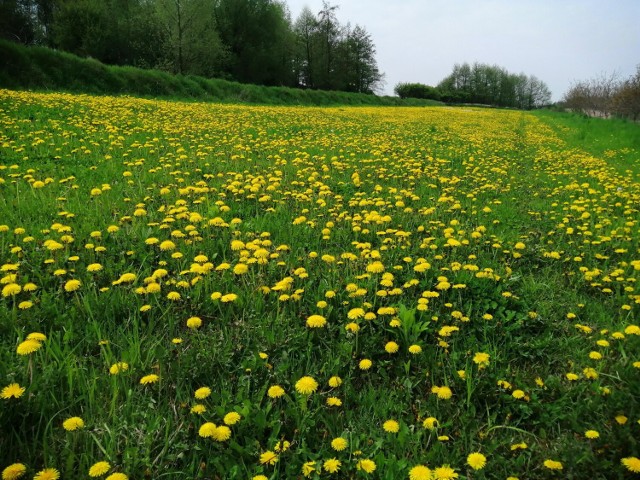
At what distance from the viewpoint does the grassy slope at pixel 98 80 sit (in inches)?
631

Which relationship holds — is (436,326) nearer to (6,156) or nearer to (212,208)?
(212,208)

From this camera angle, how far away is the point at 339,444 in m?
1.97

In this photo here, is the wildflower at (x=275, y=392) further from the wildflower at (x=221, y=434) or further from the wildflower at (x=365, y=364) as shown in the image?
the wildflower at (x=365, y=364)

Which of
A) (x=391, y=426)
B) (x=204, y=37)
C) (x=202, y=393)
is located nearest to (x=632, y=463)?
(x=391, y=426)

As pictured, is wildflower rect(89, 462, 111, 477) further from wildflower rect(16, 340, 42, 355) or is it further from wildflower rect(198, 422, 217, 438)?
wildflower rect(16, 340, 42, 355)

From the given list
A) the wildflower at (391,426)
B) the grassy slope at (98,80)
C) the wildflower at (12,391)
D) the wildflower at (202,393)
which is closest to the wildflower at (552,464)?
the wildflower at (391,426)

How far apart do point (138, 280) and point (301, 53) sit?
5860cm

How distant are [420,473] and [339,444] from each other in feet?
1.29

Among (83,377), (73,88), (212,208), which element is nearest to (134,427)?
(83,377)

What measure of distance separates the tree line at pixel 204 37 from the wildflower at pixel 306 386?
34.9 m

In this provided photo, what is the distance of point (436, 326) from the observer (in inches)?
119

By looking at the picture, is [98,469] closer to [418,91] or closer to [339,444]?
[339,444]

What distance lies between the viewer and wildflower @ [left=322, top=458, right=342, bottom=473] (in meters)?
1.86

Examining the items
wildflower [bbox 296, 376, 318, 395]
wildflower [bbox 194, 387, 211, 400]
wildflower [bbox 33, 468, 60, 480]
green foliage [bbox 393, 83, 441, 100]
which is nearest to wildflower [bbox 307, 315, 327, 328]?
wildflower [bbox 296, 376, 318, 395]
